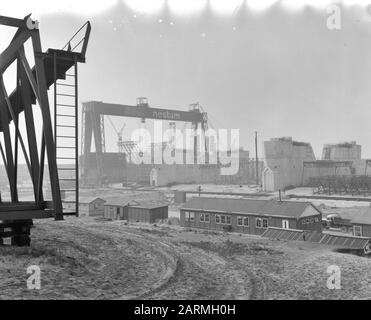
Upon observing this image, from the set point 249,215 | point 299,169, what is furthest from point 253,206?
point 299,169

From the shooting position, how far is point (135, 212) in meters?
27.3

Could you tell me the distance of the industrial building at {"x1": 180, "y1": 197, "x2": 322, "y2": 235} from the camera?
20656 millimetres

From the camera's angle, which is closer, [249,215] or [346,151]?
[249,215]

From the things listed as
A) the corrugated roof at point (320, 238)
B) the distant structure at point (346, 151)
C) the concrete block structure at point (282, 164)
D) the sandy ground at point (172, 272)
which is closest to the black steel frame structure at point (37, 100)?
the sandy ground at point (172, 272)

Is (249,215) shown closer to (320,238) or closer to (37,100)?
(320,238)

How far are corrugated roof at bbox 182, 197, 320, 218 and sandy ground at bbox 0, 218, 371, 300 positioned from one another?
21.3 feet

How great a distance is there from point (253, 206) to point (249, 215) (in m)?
0.86

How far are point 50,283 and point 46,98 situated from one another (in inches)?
182

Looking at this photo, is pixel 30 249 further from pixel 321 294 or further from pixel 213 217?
pixel 213 217

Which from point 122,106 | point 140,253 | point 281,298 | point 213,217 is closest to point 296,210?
point 213,217

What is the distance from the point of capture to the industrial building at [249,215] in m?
20.7

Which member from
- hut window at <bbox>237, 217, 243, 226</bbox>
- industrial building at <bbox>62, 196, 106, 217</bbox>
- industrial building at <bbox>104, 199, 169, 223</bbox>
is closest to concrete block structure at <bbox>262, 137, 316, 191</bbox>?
industrial building at <bbox>104, 199, 169, 223</bbox>

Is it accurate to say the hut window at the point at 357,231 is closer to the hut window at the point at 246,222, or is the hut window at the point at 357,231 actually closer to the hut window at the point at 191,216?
the hut window at the point at 246,222

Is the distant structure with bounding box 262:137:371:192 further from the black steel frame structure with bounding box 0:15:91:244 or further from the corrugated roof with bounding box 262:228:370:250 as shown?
the black steel frame structure with bounding box 0:15:91:244
